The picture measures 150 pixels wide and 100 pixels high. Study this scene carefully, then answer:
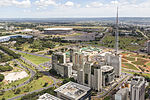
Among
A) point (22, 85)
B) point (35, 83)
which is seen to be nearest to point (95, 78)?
point (35, 83)

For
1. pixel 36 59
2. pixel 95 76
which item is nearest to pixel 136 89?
pixel 95 76

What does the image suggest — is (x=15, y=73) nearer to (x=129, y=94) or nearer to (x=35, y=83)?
(x=35, y=83)

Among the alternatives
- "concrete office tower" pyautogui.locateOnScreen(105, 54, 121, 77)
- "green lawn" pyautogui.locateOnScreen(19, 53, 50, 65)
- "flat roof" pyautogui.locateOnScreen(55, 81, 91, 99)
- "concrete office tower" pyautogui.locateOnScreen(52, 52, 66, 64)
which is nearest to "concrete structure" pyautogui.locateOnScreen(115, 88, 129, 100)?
"flat roof" pyautogui.locateOnScreen(55, 81, 91, 99)

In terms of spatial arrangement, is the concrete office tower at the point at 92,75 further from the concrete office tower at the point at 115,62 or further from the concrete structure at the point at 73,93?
the concrete office tower at the point at 115,62

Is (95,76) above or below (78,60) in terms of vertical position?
below

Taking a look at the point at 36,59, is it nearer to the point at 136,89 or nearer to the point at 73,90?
the point at 73,90

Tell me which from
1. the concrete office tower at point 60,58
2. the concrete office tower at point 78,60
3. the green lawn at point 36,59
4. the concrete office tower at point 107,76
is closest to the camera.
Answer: the concrete office tower at point 107,76

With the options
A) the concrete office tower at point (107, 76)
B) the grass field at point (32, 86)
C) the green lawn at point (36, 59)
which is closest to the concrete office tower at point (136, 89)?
the concrete office tower at point (107, 76)

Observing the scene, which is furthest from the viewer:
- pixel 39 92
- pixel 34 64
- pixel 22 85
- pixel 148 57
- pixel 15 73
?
pixel 148 57
